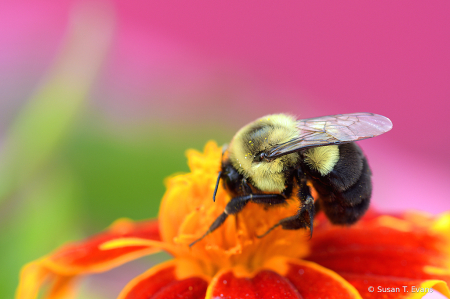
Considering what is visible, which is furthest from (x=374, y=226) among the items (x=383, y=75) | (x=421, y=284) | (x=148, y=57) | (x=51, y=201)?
(x=383, y=75)

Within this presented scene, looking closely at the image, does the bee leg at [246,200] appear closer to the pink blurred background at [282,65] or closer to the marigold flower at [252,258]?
the marigold flower at [252,258]

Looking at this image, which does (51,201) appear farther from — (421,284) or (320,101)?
(320,101)

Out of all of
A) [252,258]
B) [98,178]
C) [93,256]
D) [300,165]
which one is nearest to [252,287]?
[252,258]

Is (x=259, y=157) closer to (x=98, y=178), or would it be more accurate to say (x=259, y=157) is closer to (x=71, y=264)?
(x=71, y=264)

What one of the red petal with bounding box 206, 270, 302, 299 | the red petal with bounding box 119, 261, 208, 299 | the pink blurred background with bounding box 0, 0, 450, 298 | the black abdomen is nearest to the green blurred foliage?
the pink blurred background with bounding box 0, 0, 450, 298

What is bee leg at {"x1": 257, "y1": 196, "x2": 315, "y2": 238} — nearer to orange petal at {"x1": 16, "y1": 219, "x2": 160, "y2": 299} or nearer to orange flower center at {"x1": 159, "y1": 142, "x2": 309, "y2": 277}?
orange flower center at {"x1": 159, "y1": 142, "x2": 309, "y2": 277}

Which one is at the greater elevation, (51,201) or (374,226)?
(51,201)

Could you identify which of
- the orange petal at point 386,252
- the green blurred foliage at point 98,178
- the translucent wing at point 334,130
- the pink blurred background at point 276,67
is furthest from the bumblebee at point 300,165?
the pink blurred background at point 276,67
